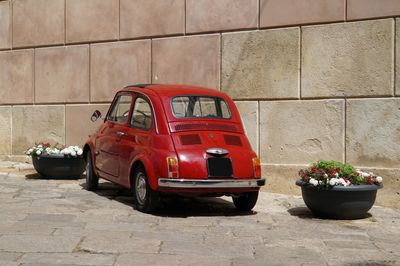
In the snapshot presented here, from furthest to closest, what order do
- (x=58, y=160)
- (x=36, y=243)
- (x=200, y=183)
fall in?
1. (x=58, y=160)
2. (x=200, y=183)
3. (x=36, y=243)

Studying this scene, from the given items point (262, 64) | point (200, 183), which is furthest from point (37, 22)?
point (200, 183)

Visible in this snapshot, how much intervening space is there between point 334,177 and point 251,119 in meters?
3.13

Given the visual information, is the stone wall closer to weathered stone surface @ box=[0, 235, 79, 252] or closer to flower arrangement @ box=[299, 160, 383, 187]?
flower arrangement @ box=[299, 160, 383, 187]

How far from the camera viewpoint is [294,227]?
8.20 m

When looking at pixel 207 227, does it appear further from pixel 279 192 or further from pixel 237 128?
pixel 279 192

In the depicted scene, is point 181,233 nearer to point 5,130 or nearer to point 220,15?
point 220,15

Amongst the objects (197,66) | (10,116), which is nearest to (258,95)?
(197,66)

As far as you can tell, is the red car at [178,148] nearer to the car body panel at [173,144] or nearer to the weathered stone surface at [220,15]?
the car body panel at [173,144]

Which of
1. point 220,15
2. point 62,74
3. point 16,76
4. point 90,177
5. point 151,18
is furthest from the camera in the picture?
point 16,76

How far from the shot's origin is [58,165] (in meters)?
12.1

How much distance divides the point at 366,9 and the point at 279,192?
3.41 m

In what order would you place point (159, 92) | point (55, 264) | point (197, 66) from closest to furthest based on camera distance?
point (55, 264) < point (159, 92) < point (197, 66)

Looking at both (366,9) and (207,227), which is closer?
(207,227)

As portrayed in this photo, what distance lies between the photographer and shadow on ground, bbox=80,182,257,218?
9035 millimetres
